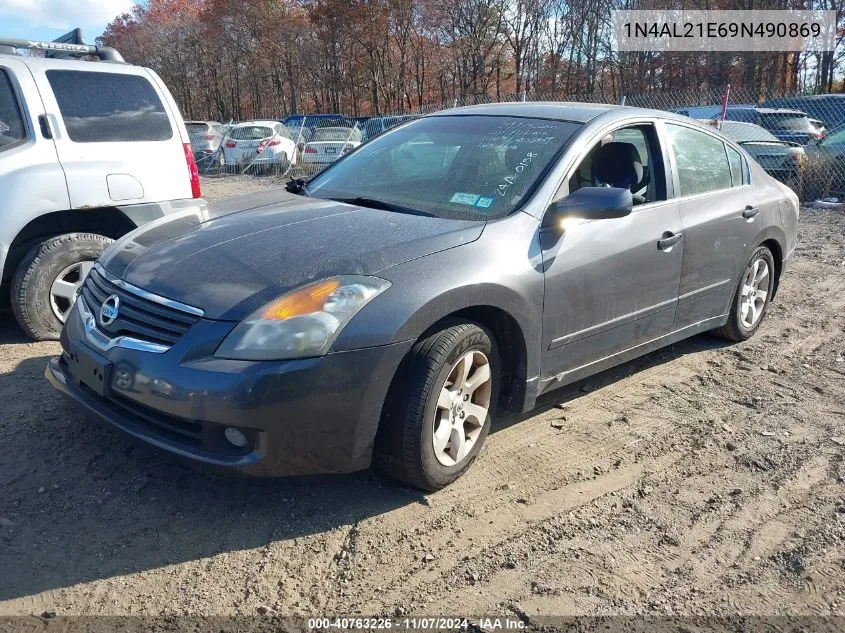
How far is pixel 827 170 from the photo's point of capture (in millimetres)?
12117

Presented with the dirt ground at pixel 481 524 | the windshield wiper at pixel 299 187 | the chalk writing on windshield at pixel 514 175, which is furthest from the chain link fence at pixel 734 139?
the dirt ground at pixel 481 524

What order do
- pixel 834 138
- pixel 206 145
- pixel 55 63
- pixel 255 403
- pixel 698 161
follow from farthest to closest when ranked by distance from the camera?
pixel 206 145
pixel 834 138
pixel 55 63
pixel 698 161
pixel 255 403

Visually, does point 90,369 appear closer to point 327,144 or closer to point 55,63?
point 55,63

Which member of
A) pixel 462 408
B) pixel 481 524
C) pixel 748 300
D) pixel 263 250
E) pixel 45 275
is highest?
pixel 263 250

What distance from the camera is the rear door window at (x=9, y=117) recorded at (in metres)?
4.66

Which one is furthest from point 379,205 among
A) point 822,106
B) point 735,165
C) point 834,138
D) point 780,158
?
point 822,106

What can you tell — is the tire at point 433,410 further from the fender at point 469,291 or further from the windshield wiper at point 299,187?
the windshield wiper at point 299,187

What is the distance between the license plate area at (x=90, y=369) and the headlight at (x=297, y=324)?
57 centimetres

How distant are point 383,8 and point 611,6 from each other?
12.0 metres

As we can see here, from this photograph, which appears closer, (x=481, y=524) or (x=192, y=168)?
(x=481, y=524)

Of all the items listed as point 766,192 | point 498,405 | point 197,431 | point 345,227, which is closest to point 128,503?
point 197,431

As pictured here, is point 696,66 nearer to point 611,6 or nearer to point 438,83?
point 611,6

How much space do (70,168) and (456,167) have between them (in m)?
2.70

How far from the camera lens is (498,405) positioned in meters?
3.77
